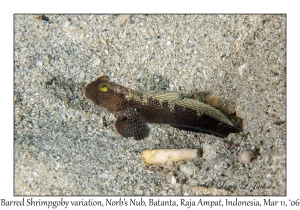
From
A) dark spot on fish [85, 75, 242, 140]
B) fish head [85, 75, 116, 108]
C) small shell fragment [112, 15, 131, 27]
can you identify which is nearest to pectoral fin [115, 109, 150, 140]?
dark spot on fish [85, 75, 242, 140]

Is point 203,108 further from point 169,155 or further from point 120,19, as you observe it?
point 120,19

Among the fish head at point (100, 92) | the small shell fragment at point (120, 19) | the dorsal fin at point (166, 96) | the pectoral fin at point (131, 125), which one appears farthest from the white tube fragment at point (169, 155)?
the small shell fragment at point (120, 19)

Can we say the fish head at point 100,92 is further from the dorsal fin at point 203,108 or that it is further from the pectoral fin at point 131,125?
the dorsal fin at point 203,108

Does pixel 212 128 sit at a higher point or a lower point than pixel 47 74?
lower

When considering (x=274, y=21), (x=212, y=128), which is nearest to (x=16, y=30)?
(x=212, y=128)

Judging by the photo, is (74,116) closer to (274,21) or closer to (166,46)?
(166,46)

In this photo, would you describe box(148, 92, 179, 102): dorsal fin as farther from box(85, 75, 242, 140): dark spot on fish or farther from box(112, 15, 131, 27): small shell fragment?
box(112, 15, 131, 27): small shell fragment

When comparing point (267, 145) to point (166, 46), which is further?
point (166, 46)
